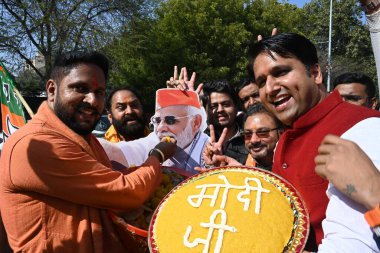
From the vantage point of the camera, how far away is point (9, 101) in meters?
3.75

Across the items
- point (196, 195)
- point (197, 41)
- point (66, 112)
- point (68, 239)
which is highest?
point (197, 41)

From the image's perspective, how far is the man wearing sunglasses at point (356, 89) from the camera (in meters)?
4.09

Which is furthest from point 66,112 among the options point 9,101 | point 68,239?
point 9,101

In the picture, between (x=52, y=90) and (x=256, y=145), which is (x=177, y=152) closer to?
(x=256, y=145)

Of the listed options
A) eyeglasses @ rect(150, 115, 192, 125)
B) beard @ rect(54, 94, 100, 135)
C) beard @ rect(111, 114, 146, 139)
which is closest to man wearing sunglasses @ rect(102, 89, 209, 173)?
eyeglasses @ rect(150, 115, 192, 125)

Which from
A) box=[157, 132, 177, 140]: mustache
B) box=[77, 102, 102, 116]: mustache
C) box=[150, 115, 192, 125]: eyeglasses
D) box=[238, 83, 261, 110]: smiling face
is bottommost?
box=[157, 132, 177, 140]: mustache

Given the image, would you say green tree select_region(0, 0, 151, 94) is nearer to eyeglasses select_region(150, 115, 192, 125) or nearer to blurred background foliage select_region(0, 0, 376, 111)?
blurred background foliage select_region(0, 0, 376, 111)

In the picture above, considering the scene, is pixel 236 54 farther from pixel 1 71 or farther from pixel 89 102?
pixel 89 102

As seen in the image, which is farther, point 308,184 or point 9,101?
point 9,101

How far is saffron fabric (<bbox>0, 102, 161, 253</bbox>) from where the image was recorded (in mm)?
1802

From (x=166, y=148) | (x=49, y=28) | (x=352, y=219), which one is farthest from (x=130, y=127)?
(x=49, y=28)

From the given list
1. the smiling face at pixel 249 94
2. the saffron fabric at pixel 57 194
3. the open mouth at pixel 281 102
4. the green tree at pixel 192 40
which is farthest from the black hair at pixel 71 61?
the green tree at pixel 192 40

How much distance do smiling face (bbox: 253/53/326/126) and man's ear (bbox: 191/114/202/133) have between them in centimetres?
136

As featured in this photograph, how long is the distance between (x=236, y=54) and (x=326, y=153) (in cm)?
1759
